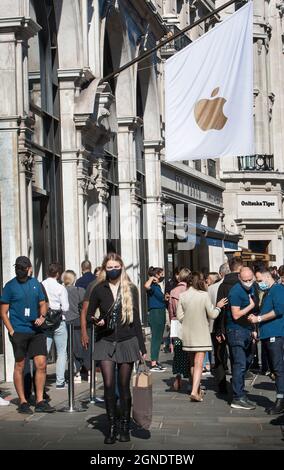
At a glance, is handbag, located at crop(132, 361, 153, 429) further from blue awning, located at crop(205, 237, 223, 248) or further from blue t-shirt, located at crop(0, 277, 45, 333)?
blue awning, located at crop(205, 237, 223, 248)

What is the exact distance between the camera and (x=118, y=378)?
9.30 m

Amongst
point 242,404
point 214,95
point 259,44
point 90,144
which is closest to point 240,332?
point 242,404

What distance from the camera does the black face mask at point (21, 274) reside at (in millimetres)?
11242

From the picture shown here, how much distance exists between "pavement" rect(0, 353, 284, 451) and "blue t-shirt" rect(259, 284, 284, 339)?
0.96 meters

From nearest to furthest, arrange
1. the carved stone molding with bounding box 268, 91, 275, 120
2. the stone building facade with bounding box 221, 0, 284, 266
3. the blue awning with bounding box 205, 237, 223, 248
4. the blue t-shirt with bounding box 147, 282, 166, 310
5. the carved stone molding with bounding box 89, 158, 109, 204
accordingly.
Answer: the blue t-shirt with bounding box 147, 282, 166, 310 < the carved stone molding with bounding box 89, 158, 109, 204 < the blue awning with bounding box 205, 237, 223, 248 < the stone building facade with bounding box 221, 0, 284, 266 < the carved stone molding with bounding box 268, 91, 275, 120

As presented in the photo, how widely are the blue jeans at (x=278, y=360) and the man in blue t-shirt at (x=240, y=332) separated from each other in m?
0.54

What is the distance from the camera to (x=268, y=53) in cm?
5194

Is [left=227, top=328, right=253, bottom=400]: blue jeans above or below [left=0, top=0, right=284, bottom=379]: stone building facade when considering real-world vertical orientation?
below

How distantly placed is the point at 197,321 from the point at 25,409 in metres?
2.71

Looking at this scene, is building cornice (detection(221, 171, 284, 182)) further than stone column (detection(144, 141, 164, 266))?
Yes

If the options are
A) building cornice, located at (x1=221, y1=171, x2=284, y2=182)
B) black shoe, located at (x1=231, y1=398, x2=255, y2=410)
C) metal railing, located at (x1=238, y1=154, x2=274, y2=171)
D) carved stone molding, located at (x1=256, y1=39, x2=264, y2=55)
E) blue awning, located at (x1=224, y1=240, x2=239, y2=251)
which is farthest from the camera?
carved stone molding, located at (x1=256, y1=39, x2=264, y2=55)

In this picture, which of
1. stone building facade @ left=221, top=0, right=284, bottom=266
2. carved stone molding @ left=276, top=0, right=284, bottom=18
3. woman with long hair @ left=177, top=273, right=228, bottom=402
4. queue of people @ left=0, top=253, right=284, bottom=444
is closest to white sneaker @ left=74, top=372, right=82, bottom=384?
queue of people @ left=0, top=253, right=284, bottom=444

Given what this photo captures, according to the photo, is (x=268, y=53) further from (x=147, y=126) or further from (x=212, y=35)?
(x=212, y=35)

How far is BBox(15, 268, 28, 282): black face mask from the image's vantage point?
36.9 ft
